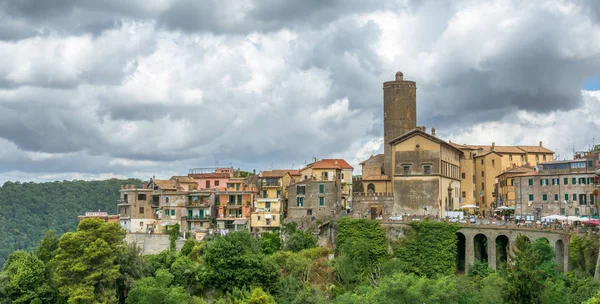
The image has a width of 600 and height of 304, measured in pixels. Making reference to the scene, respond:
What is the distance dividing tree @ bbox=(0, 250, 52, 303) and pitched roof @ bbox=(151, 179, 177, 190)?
1952cm

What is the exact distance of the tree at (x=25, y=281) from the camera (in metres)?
68.7

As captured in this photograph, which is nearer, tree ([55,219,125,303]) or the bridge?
the bridge

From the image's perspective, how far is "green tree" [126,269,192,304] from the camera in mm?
63125

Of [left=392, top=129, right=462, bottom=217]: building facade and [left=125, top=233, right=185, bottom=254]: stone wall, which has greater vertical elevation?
[left=392, top=129, right=462, bottom=217]: building facade

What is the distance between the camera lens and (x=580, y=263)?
55.8 m

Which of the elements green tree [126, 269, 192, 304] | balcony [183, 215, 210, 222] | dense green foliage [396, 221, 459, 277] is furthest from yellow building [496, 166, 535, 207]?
green tree [126, 269, 192, 304]

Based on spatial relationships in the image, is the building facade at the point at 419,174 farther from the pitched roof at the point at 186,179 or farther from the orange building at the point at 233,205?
the pitched roof at the point at 186,179

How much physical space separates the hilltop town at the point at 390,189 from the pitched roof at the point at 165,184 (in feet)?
0.42

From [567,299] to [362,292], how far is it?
1706 centimetres

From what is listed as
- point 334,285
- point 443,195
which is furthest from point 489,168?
point 334,285

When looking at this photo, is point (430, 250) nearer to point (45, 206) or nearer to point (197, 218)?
point (197, 218)

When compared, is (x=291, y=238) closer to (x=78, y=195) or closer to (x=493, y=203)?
(x=493, y=203)

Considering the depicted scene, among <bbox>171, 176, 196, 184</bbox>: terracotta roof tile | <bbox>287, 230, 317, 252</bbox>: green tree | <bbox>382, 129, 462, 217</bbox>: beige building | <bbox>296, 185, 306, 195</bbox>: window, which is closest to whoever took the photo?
<bbox>287, 230, 317, 252</bbox>: green tree

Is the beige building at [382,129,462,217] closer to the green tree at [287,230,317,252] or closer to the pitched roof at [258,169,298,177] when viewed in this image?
the green tree at [287,230,317,252]
